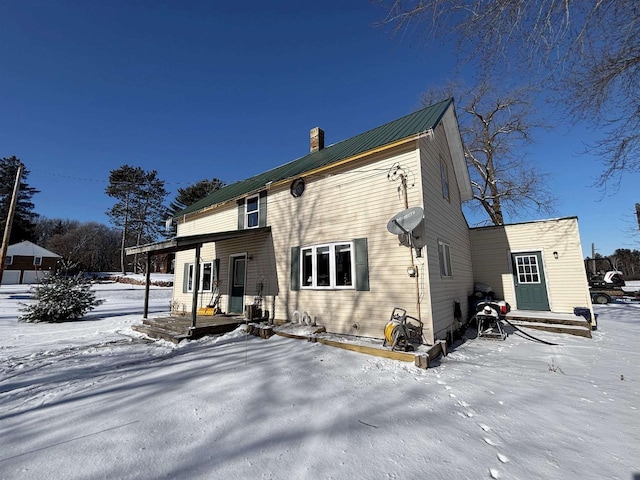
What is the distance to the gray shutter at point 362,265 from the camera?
715 centimetres

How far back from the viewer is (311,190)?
8.77 m

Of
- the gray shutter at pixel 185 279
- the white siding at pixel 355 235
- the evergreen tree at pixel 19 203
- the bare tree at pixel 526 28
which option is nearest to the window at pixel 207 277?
the gray shutter at pixel 185 279

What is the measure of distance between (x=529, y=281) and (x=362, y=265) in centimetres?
800

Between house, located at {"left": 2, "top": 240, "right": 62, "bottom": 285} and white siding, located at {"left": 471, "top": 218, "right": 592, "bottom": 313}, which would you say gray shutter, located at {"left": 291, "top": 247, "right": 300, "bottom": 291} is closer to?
white siding, located at {"left": 471, "top": 218, "right": 592, "bottom": 313}

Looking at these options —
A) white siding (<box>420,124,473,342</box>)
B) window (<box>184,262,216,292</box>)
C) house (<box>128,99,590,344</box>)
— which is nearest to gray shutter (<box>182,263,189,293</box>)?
window (<box>184,262,216,292</box>)

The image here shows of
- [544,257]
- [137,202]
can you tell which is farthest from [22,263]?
[544,257]

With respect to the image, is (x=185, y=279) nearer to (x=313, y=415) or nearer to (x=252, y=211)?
(x=252, y=211)

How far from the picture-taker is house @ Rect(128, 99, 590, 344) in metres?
6.70

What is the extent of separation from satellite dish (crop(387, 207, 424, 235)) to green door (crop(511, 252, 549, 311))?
7.64 meters

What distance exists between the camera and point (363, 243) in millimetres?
7301

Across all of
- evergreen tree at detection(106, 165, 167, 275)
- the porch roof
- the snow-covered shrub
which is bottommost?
the snow-covered shrub

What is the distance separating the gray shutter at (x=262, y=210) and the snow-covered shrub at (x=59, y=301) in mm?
8790

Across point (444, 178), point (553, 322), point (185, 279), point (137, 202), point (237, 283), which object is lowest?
point (553, 322)

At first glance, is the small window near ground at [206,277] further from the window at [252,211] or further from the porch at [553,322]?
the porch at [553,322]
